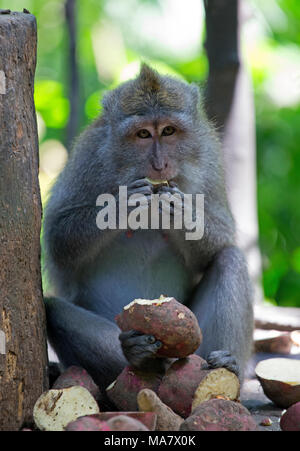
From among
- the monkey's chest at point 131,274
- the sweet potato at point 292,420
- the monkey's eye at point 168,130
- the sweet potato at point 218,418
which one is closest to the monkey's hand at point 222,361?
the sweet potato at point 292,420

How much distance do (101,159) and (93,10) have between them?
12.3 metres

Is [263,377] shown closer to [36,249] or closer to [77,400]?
[77,400]

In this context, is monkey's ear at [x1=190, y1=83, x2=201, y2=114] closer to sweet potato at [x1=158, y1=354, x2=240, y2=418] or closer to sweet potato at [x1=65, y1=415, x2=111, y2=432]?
sweet potato at [x1=158, y1=354, x2=240, y2=418]

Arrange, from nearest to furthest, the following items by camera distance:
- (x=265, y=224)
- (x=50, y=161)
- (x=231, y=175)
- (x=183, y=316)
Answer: (x=183, y=316)
(x=231, y=175)
(x=265, y=224)
(x=50, y=161)

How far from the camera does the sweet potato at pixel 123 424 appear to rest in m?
2.92

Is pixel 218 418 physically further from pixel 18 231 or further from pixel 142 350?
pixel 18 231

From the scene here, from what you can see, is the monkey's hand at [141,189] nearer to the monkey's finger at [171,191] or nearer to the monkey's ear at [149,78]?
the monkey's finger at [171,191]

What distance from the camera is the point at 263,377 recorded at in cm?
456

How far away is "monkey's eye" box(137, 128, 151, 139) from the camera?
15.2 ft

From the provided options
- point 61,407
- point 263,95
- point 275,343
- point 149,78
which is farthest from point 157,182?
point 263,95

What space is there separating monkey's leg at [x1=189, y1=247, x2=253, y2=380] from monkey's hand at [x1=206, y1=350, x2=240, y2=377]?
9.6 inches

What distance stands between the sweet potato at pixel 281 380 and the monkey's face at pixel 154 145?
4.93ft

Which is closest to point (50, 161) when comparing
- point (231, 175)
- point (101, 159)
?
point (231, 175)

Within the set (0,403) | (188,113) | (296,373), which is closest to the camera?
(0,403)
